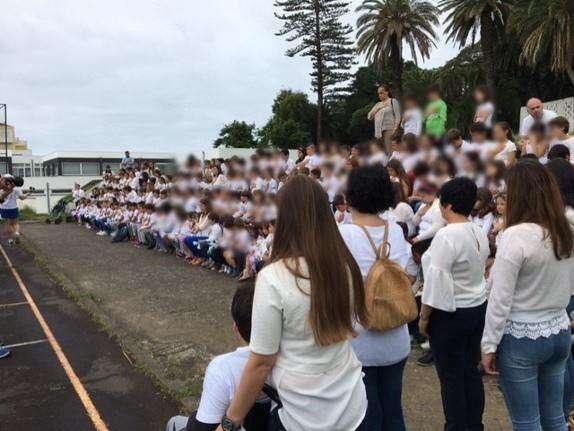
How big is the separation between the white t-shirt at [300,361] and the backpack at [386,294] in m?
0.48

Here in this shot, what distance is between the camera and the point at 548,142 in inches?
266

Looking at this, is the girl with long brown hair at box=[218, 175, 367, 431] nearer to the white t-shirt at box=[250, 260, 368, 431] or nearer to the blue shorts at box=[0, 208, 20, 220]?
the white t-shirt at box=[250, 260, 368, 431]

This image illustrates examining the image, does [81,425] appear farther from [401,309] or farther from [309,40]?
[309,40]

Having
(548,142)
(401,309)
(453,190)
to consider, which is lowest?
Result: (401,309)

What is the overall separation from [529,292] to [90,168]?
47215mm

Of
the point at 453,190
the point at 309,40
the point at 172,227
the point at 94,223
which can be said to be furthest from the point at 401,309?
the point at 309,40

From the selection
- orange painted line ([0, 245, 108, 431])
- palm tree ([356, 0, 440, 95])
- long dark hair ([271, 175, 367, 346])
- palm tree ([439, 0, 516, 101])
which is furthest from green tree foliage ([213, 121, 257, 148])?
long dark hair ([271, 175, 367, 346])

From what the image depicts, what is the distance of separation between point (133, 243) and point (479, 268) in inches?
532

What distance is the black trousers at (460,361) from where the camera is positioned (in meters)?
3.17

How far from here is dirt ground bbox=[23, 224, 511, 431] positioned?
457 cm

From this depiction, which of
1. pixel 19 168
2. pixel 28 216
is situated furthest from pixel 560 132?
pixel 19 168

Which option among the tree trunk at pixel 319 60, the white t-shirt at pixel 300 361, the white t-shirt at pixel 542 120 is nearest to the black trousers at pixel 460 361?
the white t-shirt at pixel 300 361

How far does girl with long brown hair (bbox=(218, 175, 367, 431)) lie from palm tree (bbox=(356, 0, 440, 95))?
32.1 m

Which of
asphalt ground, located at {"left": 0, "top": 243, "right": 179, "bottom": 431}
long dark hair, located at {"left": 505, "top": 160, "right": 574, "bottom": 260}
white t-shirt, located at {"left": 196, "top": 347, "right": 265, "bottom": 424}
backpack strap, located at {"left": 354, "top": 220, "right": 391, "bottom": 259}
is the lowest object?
asphalt ground, located at {"left": 0, "top": 243, "right": 179, "bottom": 431}
